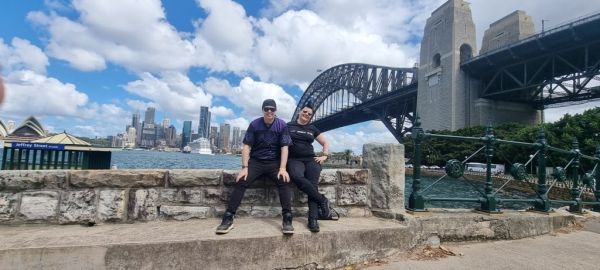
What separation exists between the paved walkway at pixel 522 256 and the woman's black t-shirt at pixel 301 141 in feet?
4.21

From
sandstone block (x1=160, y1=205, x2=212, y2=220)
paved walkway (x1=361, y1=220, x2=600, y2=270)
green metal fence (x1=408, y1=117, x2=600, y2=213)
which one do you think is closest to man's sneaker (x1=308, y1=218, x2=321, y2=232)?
paved walkway (x1=361, y1=220, x2=600, y2=270)

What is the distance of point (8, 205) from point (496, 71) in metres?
49.1

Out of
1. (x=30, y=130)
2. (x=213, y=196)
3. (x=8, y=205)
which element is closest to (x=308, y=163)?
(x=213, y=196)

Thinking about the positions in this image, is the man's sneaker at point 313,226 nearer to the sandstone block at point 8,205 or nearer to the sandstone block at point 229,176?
the sandstone block at point 229,176

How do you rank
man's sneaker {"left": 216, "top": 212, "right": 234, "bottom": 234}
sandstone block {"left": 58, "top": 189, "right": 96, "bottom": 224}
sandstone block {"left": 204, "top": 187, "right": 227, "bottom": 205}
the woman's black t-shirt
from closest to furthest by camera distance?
man's sneaker {"left": 216, "top": 212, "right": 234, "bottom": 234} < sandstone block {"left": 58, "top": 189, "right": 96, "bottom": 224} < sandstone block {"left": 204, "top": 187, "right": 227, "bottom": 205} < the woman's black t-shirt

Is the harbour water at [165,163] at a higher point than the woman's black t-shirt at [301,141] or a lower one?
lower

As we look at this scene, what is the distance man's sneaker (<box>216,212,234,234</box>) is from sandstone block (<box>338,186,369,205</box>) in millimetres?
1338

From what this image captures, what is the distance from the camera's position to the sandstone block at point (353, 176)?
380 centimetres

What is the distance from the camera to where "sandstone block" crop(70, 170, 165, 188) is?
3021 millimetres

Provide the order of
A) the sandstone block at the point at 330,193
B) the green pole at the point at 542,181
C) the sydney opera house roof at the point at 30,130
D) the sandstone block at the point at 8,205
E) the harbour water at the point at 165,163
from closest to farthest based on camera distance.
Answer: the sandstone block at the point at 8,205 < the sandstone block at the point at 330,193 < the green pole at the point at 542,181 < the sydney opera house roof at the point at 30,130 < the harbour water at the point at 165,163

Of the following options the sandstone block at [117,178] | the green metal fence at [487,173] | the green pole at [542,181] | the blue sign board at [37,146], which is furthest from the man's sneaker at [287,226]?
the blue sign board at [37,146]

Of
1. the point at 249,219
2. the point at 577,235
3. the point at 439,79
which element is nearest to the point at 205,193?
the point at 249,219

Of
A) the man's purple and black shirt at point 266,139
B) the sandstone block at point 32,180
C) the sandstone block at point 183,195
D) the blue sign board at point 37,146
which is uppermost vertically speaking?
the man's purple and black shirt at point 266,139

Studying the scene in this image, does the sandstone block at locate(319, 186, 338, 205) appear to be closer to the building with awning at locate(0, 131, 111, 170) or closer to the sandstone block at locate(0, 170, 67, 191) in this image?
the sandstone block at locate(0, 170, 67, 191)
